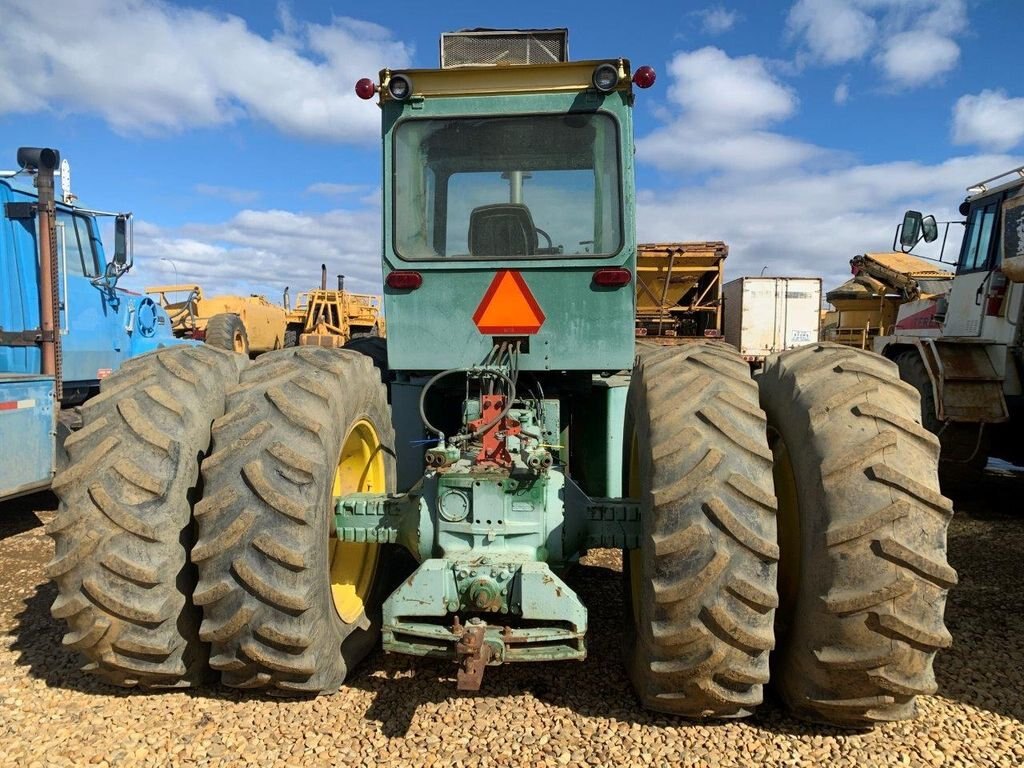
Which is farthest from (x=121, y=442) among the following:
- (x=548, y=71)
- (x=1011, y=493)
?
(x=1011, y=493)

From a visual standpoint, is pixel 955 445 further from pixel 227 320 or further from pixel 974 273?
pixel 227 320

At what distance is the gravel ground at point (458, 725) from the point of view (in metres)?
2.71

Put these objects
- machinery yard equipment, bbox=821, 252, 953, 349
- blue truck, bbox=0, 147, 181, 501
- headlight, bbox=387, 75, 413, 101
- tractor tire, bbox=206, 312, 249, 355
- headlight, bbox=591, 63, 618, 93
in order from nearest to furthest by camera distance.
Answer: headlight, bbox=591, 63, 618, 93
headlight, bbox=387, 75, 413, 101
blue truck, bbox=0, 147, 181, 501
tractor tire, bbox=206, 312, 249, 355
machinery yard equipment, bbox=821, 252, 953, 349

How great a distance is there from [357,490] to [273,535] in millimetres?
1034

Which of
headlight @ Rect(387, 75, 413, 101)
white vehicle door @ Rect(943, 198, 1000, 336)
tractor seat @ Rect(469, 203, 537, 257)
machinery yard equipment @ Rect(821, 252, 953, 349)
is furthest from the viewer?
machinery yard equipment @ Rect(821, 252, 953, 349)

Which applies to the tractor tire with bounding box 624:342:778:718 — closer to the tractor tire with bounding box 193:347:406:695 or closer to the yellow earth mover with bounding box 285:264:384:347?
the tractor tire with bounding box 193:347:406:695

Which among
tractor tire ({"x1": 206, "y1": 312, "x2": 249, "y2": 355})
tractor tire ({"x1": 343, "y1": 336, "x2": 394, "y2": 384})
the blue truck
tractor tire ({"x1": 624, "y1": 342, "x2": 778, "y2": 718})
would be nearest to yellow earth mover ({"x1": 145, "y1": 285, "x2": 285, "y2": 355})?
tractor tire ({"x1": 206, "y1": 312, "x2": 249, "y2": 355})

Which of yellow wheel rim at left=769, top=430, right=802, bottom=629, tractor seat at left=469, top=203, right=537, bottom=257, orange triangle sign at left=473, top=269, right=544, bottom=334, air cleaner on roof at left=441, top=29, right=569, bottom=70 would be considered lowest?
yellow wheel rim at left=769, top=430, right=802, bottom=629

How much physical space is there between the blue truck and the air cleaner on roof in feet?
13.4

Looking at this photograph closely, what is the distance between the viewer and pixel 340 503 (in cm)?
325

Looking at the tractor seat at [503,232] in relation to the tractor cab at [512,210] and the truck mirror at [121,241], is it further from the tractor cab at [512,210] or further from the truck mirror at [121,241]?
the truck mirror at [121,241]

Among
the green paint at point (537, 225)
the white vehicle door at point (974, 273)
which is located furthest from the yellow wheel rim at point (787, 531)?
the white vehicle door at point (974, 273)

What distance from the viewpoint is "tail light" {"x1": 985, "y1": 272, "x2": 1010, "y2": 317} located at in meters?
6.95

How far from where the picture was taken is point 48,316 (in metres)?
6.53
